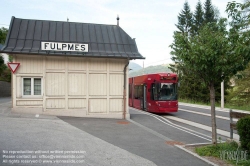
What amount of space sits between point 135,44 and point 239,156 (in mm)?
9916

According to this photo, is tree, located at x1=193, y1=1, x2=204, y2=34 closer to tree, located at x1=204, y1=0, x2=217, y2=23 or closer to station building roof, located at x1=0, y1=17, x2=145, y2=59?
tree, located at x1=204, y1=0, x2=217, y2=23

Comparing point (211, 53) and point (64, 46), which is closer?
point (211, 53)

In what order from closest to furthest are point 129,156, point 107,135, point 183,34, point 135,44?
1. point 129,156
2. point 183,34
3. point 107,135
4. point 135,44

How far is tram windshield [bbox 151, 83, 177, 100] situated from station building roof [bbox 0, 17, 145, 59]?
4.52 m

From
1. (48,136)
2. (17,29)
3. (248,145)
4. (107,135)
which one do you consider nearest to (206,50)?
(248,145)

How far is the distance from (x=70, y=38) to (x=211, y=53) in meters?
9.30

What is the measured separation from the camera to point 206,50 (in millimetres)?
7582

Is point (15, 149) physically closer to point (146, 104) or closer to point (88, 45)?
point (88, 45)

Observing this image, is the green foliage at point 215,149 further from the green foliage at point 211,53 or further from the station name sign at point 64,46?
the station name sign at point 64,46

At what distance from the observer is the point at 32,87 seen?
13.5 meters

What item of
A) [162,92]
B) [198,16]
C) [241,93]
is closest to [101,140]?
[162,92]

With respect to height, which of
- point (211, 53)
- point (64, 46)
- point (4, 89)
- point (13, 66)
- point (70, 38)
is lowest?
point (4, 89)

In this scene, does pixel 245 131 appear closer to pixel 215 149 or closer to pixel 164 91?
pixel 215 149

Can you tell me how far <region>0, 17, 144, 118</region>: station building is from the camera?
13422 millimetres
